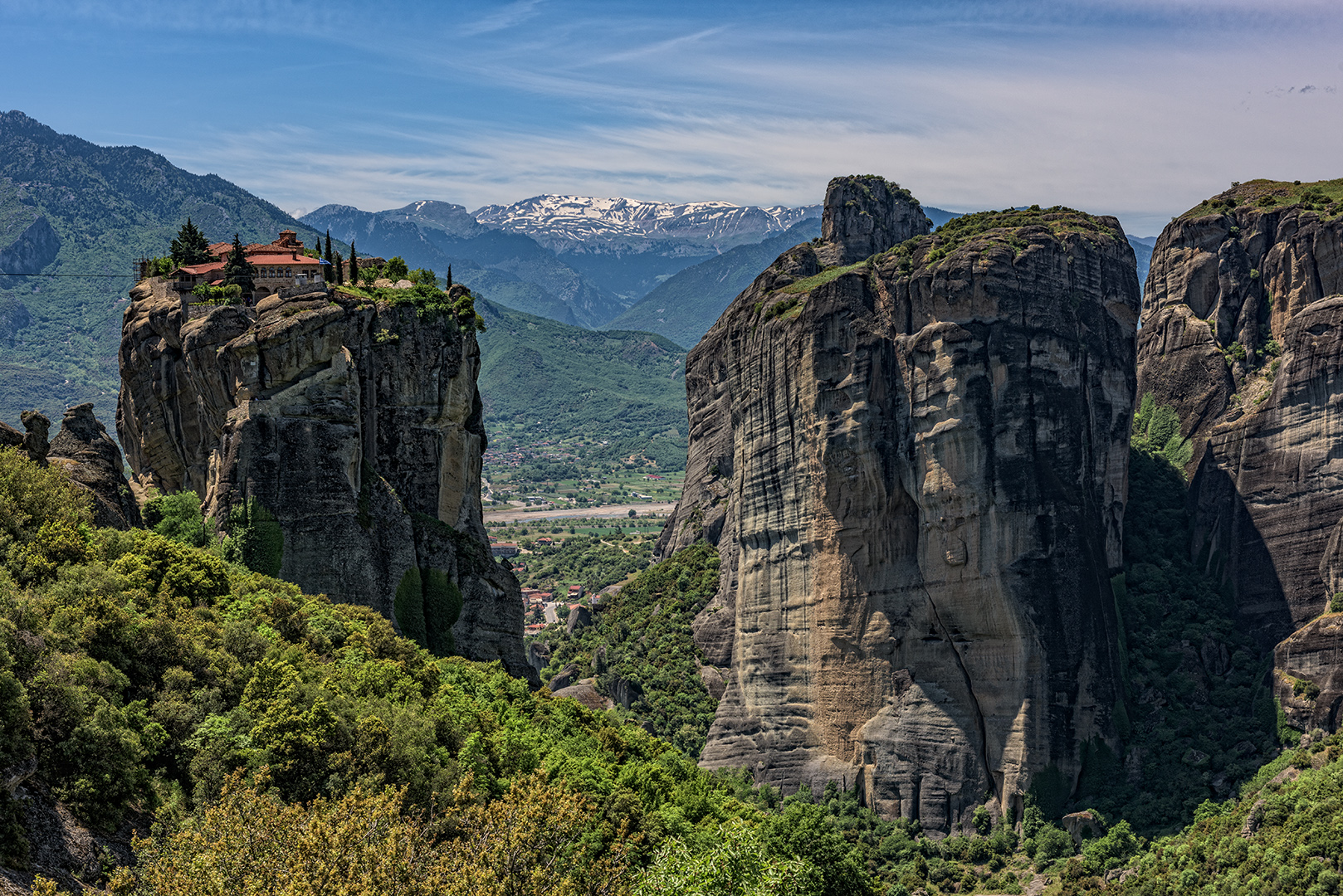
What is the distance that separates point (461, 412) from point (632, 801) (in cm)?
2686

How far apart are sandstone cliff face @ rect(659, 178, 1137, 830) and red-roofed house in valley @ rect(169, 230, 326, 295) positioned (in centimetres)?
3528

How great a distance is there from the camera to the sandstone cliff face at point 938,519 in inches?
3290

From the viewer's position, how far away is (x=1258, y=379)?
98.9 metres

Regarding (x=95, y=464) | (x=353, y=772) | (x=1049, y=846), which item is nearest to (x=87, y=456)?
(x=95, y=464)

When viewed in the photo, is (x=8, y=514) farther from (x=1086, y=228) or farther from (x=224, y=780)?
(x=1086, y=228)

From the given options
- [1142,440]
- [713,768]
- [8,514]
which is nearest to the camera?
[8,514]

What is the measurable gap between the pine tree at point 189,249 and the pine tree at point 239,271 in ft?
15.5

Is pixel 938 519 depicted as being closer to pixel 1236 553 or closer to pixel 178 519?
pixel 1236 553

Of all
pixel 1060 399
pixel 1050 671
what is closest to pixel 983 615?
pixel 1050 671

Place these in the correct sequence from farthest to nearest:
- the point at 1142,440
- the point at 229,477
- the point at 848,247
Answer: the point at 848,247
the point at 1142,440
the point at 229,477

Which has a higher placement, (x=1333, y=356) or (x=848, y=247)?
(x=848, y=247)

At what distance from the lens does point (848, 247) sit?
115562 millimetres

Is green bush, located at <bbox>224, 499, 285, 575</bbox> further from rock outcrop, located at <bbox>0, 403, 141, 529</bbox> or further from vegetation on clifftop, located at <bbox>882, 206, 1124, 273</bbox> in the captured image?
vegetation on clifftop, located at <bbox>882, 206, 1124, 273</bbox>

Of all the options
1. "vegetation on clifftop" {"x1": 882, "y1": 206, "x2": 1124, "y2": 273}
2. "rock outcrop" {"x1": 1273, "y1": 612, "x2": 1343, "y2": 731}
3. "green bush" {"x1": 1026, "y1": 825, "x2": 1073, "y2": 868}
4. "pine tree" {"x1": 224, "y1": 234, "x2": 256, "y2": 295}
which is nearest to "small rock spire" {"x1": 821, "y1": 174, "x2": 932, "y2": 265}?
"vegetation on clifftop" {"x1": 882, "y1": 206, "x2": 1124, "y2": 273}
